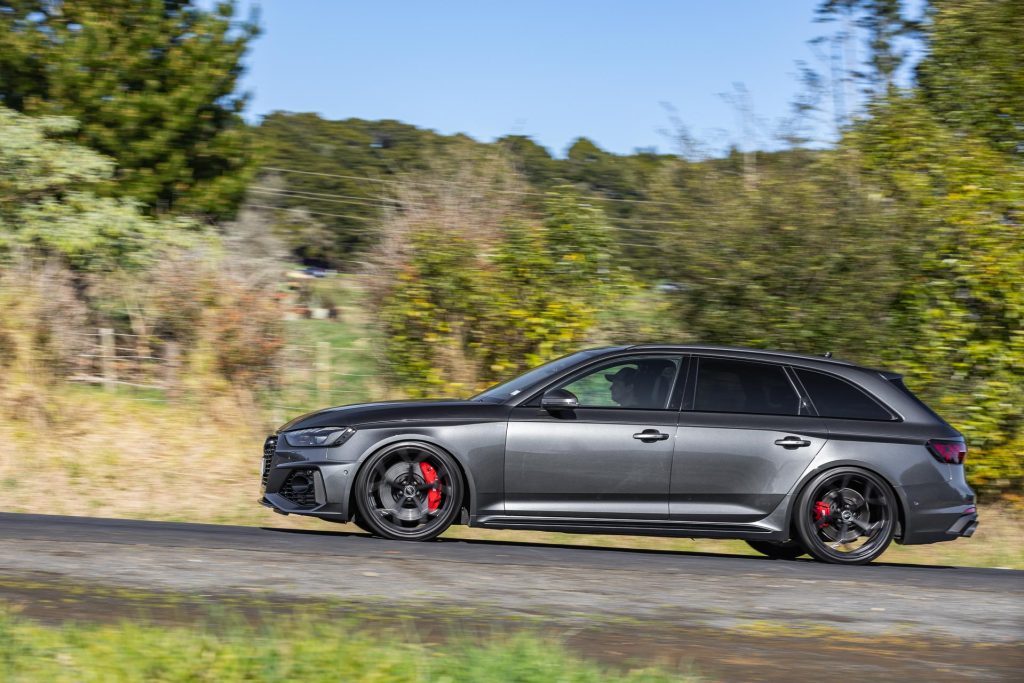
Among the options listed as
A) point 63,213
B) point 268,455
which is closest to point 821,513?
point 268,455

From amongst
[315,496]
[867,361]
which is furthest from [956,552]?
[315,496]

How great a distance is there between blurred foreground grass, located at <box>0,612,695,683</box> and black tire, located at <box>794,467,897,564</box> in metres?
4.07

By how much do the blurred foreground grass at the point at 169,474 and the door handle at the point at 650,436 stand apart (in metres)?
2.14

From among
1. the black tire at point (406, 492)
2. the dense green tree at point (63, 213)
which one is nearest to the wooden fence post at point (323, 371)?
the dense green tree at point (63, 213)

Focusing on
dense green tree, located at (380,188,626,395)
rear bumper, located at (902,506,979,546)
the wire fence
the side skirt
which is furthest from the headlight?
the wire fence

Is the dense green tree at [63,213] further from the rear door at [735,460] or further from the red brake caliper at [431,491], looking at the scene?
the rear door at [735,460]

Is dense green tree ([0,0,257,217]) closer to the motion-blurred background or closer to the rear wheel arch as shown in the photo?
the motion-blurred background

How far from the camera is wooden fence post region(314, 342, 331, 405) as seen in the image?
1524cm

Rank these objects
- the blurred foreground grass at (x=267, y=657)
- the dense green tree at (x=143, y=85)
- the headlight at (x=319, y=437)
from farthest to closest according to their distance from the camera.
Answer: the dense green tree at (x=143, y=85) < the headlight at (x=319, y=437) < the blurred foreground grass at (x=267, y=657)

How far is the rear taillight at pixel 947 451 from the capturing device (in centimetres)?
916

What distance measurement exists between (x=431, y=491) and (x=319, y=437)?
0.92 meters

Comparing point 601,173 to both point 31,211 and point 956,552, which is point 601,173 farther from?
point 956,552

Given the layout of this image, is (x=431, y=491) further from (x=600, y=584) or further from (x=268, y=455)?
(x=600, y=584)

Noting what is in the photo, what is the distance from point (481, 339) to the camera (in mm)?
14148
